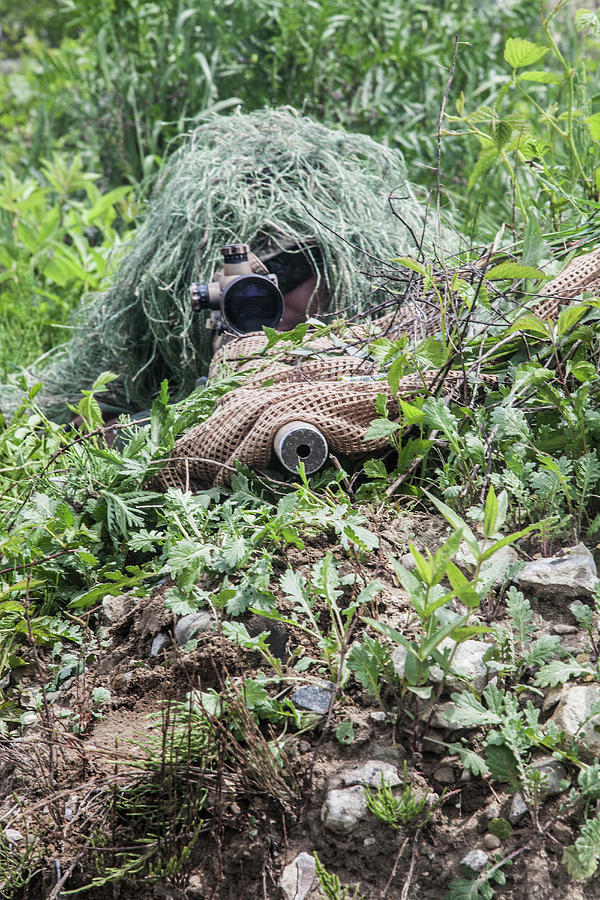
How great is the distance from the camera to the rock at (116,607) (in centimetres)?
172

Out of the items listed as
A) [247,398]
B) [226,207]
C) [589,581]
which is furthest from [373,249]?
[589,581]

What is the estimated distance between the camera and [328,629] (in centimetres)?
147

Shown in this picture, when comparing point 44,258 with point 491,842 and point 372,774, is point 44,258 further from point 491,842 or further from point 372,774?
point 491,842

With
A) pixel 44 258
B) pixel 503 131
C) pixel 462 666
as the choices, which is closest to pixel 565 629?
pixel 462 666

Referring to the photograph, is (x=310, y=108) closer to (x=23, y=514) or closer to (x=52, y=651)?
(x=23, y=514)

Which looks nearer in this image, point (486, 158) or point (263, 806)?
point (263, 806)

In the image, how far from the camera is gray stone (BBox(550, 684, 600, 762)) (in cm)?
120

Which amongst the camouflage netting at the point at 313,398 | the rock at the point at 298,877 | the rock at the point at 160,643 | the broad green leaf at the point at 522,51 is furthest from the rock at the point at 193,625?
the broad green leaf at the point at 522,51

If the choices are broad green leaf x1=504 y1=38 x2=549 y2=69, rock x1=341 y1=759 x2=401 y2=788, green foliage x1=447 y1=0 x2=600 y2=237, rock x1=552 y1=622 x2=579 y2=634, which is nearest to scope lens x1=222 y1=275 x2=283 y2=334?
green foliage x1=447 y1=0 x2=600 y2=237

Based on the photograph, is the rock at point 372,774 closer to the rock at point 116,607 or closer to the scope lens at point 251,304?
the rock at point 116,607

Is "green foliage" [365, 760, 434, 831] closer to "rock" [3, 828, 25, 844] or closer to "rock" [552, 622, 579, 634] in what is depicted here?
"rock" [552, 622, 579, 634]

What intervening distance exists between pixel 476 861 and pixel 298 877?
0.26 meters

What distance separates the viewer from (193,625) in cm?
153

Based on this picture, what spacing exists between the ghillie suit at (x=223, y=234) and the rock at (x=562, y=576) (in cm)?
136
